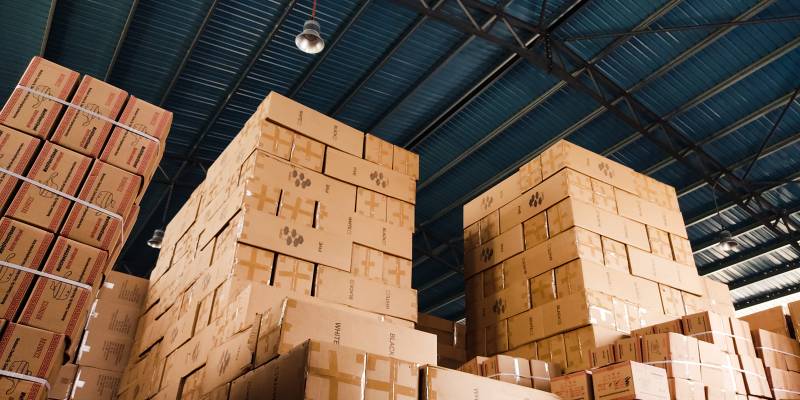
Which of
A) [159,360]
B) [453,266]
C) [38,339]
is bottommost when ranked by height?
[38,339]

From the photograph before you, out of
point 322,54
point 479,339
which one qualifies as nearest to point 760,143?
point 479,339

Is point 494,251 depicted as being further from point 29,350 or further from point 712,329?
point 29,350

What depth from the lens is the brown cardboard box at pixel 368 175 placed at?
5.51 meters

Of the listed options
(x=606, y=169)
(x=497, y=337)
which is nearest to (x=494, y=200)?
(x=606, y=169)

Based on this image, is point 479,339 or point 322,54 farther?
point 322,54

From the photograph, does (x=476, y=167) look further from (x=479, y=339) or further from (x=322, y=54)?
(x=479, y=339)

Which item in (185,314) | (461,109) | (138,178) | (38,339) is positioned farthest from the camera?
(461,109)

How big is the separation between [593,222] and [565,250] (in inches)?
17.6

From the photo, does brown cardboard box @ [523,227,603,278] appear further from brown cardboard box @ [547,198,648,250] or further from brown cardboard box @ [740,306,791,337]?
brown cardboard box @ [740,306,791,337]

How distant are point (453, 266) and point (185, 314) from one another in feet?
31.0

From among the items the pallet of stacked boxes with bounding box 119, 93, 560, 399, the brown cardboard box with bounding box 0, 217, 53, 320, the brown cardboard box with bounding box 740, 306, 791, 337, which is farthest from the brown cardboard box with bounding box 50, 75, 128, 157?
the brown cardboard box with bounding box 740, 306, 791, 337

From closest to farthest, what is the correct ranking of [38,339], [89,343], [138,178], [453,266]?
[38,339], [138,178], [89,343], [453,266]

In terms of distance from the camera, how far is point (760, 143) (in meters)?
9.92

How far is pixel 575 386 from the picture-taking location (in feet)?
14.2
